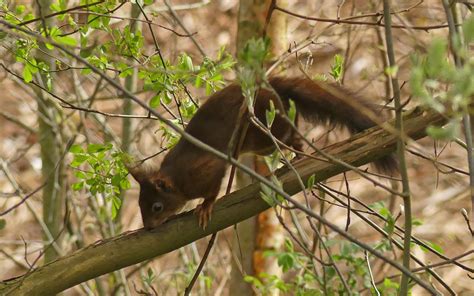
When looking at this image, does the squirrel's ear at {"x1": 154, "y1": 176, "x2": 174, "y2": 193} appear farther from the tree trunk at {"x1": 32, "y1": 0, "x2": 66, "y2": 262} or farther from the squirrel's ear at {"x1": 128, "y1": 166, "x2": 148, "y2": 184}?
the tree trunk at {"x1": 32, "y1": 0, "x2": 66, "y2": 262}

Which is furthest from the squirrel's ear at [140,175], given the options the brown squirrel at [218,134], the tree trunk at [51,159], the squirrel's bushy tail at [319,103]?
the tree trunk at [51,159]

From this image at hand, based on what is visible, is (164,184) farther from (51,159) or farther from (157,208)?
(51,159)

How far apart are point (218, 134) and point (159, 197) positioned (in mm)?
465

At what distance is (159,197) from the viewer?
13.3 feet

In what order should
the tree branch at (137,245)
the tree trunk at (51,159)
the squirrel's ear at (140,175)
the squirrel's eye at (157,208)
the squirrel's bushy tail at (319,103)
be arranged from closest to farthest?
1. the tree branch at (137,245)
2. the squirrel's bushy tail at (319,103)
3. the squirrel's eye at (157,208)
4. the squirrel's ear at (140,175)
5. the tree trunk at (51,159)

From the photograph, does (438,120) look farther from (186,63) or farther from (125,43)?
(125,43)

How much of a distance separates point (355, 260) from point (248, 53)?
222cm

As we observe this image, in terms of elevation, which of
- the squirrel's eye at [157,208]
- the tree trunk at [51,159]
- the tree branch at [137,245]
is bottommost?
the tree branch at [137,245]

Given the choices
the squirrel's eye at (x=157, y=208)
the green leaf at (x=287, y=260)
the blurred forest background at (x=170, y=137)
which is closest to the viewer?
the blurred forest background at (x=170, y=137)

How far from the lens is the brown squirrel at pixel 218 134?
374 cm

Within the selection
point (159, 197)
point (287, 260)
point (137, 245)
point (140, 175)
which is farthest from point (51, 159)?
point (137, 245)

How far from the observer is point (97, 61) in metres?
3.36

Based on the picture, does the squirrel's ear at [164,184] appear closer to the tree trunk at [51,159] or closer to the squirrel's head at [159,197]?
the squirrel's head at [159,197]

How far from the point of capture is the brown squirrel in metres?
3.74
